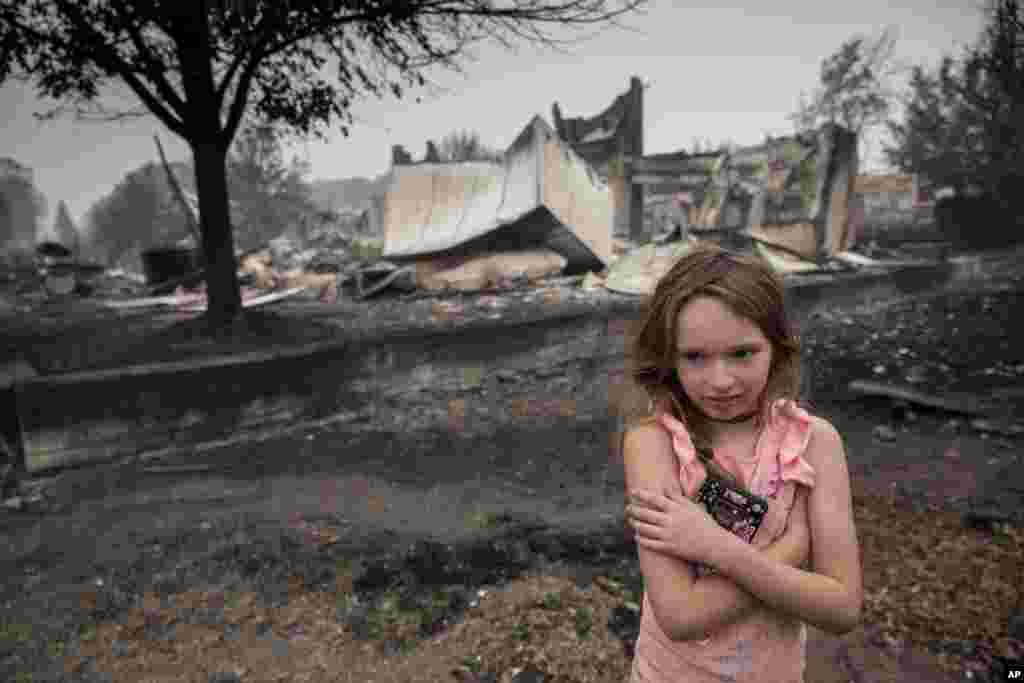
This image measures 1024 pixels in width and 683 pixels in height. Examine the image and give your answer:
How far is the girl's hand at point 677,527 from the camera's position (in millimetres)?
898

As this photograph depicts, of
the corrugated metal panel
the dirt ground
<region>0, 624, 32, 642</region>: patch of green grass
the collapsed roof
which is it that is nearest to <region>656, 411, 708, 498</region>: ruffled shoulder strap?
the dirt ground

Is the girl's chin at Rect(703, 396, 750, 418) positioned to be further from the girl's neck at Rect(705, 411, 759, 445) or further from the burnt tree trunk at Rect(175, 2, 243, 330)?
the burnt tree trunk at Rect(175, 2, 243, 330)

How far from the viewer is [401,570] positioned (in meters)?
2.86

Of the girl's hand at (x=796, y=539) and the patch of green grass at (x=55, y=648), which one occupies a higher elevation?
the girl's hand at (x=796, y=539)

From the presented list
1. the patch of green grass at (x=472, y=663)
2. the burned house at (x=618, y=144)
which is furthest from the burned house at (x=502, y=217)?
the burned house at (x=618, y=144)

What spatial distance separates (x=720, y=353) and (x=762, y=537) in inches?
13.6

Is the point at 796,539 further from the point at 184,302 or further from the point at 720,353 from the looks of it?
the point at 184,302

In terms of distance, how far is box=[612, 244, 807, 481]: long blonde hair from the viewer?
0.99 meters

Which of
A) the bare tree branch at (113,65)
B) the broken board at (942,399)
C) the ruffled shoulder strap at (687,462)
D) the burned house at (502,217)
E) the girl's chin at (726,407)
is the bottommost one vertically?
the broken board at (942,399)

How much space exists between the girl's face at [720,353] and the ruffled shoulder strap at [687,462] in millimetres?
81

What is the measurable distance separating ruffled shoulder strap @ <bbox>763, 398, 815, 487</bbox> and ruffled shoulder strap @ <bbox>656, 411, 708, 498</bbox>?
0.14m

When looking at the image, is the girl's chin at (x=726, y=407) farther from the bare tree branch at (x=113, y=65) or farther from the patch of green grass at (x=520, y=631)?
the bare tree branch at (x=113, y=65)

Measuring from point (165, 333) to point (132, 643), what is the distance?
395cm

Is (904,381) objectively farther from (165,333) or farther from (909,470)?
(165,333)
